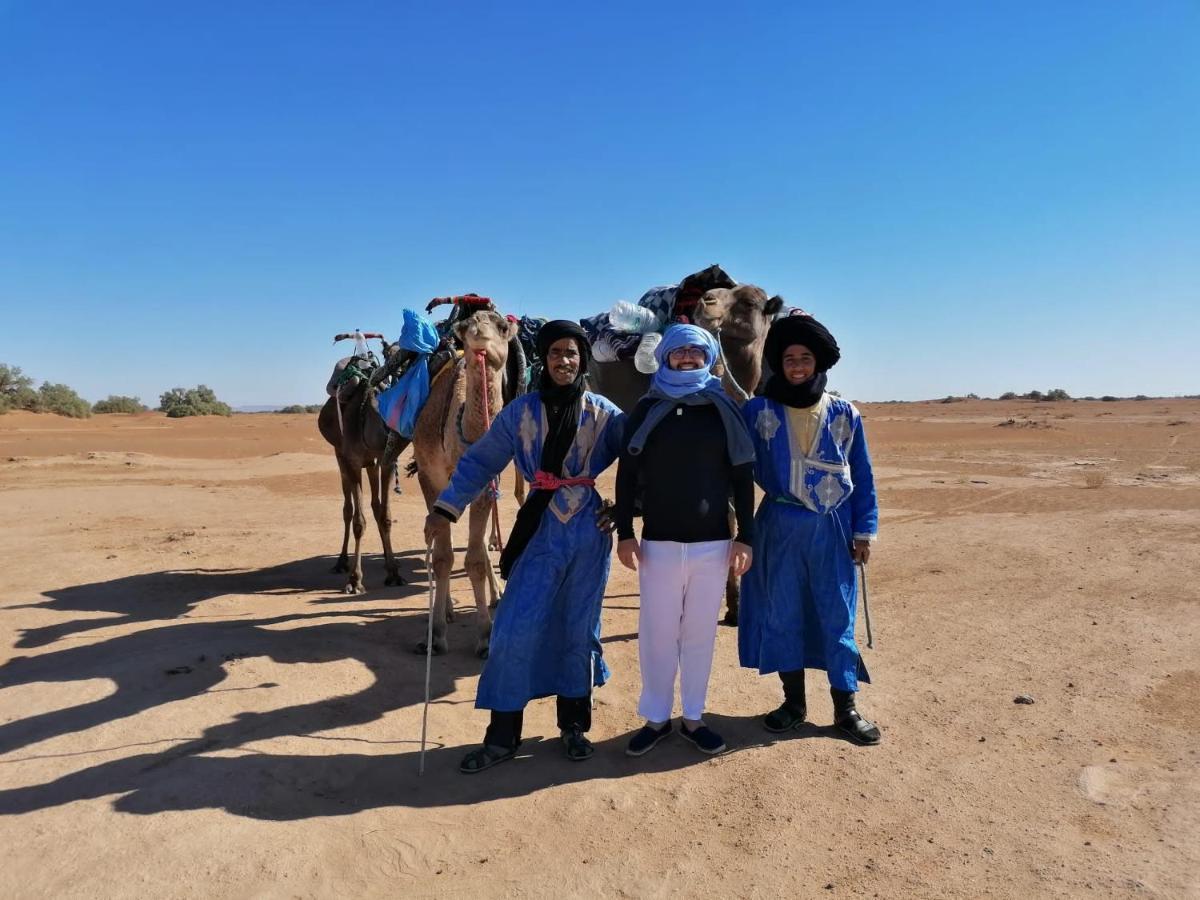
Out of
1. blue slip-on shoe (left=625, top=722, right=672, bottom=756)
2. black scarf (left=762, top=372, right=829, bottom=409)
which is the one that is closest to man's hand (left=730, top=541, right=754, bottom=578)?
black scarf (left=762, top=372, right=829, bottom=409)

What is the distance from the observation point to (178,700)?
14.3 ft

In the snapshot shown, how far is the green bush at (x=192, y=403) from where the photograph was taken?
38.1 metres

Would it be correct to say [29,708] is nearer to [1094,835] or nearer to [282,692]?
[282,692]

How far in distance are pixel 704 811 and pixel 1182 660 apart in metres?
3.67

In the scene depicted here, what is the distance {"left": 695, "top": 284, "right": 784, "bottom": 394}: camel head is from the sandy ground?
2050 millimetres

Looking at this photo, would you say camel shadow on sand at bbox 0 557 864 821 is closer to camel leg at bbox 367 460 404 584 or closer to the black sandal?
the black sandal

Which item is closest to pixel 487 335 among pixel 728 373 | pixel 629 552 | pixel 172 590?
pixel 728 373

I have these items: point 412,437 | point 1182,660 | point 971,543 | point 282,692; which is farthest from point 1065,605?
point 282,692

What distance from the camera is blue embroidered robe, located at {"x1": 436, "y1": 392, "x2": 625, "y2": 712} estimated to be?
152 inches

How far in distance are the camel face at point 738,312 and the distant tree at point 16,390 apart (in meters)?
35.7

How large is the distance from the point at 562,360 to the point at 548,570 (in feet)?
3.46

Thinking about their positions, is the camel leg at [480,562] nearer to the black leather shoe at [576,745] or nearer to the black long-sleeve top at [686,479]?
the black leather shoe at [576,745]

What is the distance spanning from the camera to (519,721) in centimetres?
394

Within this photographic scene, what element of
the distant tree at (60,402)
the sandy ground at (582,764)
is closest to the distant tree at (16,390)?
the distant tree at (60,402)
